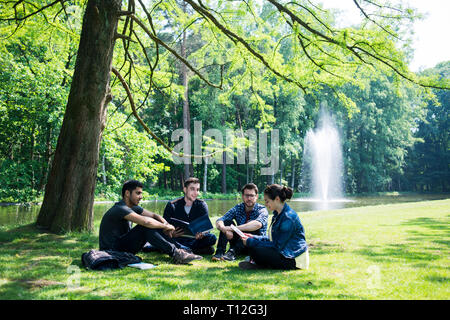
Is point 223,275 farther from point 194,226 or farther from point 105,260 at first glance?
point 105,260

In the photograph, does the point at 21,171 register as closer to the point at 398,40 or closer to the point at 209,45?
the point at 209,45

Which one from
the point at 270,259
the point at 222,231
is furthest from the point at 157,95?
the point at 270,259

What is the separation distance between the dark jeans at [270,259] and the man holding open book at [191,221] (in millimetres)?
963

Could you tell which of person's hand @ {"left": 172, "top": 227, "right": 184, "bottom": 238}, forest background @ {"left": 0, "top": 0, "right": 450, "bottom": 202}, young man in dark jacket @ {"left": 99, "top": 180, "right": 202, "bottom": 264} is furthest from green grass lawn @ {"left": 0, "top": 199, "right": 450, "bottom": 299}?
forest background @ {"left": 0, "top": 0, "right": 450, "bottom": 202}

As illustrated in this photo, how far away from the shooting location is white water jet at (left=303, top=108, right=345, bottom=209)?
116ft

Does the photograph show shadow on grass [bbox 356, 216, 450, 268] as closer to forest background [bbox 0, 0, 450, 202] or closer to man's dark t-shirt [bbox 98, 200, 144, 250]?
forest background [bbox 0, 0, 450, 202]

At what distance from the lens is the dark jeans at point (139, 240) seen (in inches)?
192

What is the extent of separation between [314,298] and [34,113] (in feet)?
38.5

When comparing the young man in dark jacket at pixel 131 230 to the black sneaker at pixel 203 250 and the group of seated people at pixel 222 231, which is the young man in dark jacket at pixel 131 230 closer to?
the group of seated people at pixel 222 231

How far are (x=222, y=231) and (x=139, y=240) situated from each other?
46.1 inches

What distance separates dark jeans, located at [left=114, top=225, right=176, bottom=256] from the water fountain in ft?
101

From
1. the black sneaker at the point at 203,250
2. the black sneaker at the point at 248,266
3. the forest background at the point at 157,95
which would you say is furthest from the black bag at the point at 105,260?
the forest background at the point at 157,95

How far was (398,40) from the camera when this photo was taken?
21.5 ft

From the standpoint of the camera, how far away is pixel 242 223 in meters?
5.59
